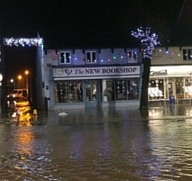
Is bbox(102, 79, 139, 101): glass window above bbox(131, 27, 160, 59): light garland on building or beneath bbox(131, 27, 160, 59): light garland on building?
beneath

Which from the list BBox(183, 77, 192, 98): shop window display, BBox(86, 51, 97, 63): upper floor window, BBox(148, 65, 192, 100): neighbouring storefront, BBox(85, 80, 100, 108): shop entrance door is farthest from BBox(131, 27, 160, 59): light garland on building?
BBox(183, 77, 192, 98): shop window display

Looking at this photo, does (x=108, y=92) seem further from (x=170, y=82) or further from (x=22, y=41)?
(x=22, y=41)

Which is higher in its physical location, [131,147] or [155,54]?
[155,54]

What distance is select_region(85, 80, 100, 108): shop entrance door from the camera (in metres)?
43.2

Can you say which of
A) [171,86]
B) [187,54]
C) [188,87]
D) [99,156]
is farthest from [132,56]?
[99,156]

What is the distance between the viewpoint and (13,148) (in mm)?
15039

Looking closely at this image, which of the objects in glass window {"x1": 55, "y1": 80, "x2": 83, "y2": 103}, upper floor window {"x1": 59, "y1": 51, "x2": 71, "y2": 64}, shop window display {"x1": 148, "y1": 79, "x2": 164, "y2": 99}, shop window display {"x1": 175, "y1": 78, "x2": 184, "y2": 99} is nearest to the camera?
upper floor window {"x1": 59, "y1": 51, "x2": 71, "y2": 64}

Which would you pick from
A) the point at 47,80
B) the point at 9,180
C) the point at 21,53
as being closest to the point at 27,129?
the point at 9,180

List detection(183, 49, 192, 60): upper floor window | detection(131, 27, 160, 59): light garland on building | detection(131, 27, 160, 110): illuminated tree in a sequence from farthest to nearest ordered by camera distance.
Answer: detection(183, 49, 192, 60): upper floor window < detection(131, 27, 160, 59): light garland on building < detection(131, 27, 160, 110): illuminated tree

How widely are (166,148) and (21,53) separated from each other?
52354mm

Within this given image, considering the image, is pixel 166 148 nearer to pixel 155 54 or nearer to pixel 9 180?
pixel 9 180

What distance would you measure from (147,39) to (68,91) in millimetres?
9876

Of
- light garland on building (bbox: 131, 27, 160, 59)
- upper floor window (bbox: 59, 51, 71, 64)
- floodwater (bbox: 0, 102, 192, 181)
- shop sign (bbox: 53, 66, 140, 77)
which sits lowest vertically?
floodwater (bbox: 0, 102, 192, 181)

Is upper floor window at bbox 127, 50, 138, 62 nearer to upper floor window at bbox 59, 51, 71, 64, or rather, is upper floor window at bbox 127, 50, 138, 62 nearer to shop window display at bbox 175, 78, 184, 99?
shop window display at bbox 175, 78, 184, 99
